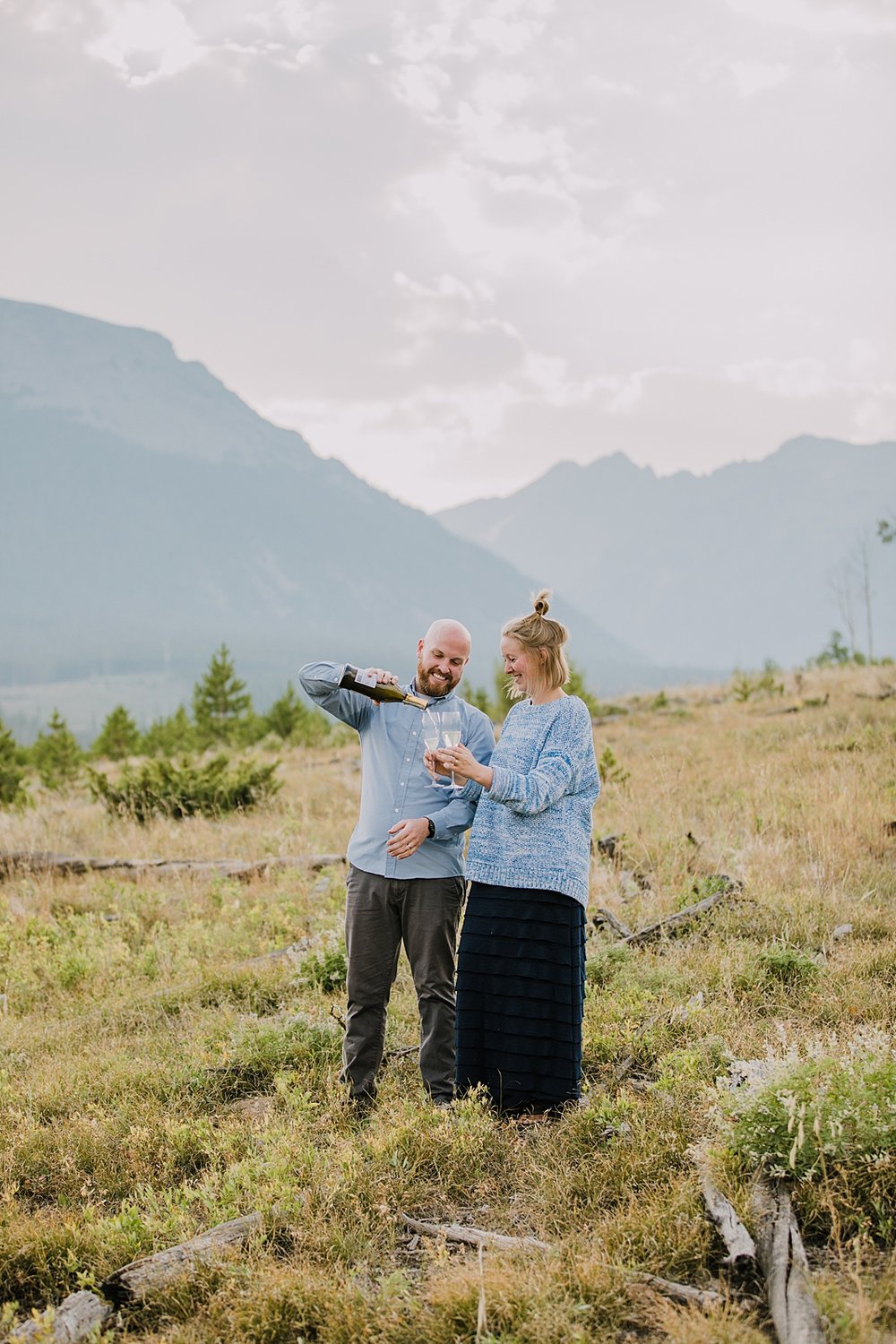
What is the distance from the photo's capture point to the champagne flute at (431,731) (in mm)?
4422

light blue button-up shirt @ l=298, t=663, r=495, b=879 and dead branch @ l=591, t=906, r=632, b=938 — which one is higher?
light blue button-up shirt @ l=298, t=663, r=495, b=879

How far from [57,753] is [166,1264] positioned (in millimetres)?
25826

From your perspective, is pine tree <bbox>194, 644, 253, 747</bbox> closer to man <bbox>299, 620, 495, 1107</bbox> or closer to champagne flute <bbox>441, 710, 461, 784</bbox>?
man <bbox>299, 620, 495, 1107</bbox>

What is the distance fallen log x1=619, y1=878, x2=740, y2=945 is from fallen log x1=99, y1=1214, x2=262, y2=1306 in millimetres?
3435

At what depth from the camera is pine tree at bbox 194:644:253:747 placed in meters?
29.7

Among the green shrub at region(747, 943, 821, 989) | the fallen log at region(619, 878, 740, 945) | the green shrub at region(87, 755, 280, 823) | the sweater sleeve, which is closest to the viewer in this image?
the sweater sleeve

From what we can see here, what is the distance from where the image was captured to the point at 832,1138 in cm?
328

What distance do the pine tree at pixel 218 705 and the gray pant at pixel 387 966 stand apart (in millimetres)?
24708

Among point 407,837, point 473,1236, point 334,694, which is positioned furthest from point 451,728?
point 473,1236

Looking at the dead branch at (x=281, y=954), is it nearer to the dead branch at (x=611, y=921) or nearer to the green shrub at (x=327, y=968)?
the green shrub at (x=327, y=968)

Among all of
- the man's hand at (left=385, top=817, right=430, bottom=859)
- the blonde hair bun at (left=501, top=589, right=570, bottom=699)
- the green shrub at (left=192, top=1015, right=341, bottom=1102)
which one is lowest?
the green shrub at (left=192, top=1015, right=341, bottom=1102)

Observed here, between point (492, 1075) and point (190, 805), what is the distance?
8916 mm

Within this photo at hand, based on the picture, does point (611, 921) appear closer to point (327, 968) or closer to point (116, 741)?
point (327, 968)

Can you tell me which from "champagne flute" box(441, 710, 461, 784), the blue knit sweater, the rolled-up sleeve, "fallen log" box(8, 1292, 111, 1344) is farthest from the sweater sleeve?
"fallen log" box(8, 1292, 111, 1344)
